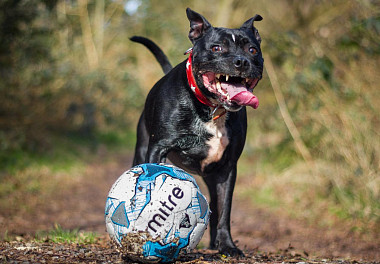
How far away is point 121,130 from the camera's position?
41.9 feet

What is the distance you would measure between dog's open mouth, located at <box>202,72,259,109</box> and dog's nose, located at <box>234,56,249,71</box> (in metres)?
0.14

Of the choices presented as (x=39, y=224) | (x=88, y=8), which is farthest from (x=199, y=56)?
(x=88, y=8)

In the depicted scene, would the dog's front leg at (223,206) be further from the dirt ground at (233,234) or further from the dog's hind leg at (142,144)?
the dog's hind leg at (142,144)

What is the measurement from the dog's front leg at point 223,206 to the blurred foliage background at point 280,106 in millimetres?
2561

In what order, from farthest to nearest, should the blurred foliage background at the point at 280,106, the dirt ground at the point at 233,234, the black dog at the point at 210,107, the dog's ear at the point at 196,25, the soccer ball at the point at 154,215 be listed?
the blurred foliage background at the point at 280,106 → the dog's ear at the point at 196,25 → the black dog at the point at 210,107 → the dirt ground at the point at 233,234 → the soccer ball at the point at 154,215

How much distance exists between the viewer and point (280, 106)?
699cm

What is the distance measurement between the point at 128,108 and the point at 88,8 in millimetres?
3502

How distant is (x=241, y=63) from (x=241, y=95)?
22cm

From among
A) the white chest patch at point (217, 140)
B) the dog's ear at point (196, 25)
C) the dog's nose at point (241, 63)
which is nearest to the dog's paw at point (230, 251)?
the white chest patch at point (217, 140)

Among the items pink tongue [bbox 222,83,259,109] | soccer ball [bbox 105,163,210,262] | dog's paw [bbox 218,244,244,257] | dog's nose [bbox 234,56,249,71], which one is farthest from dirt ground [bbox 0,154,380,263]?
dog's nose [bbox 234,56,249,71]

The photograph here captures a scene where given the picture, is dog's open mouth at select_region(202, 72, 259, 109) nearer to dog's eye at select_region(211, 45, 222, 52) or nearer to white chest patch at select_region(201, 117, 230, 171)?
dog's eye at select_region(211, 45, 222, 52)

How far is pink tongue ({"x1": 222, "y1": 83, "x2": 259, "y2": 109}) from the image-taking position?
3.01m

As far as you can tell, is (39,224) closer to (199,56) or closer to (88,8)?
(199,56)

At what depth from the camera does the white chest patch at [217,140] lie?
340 cm
